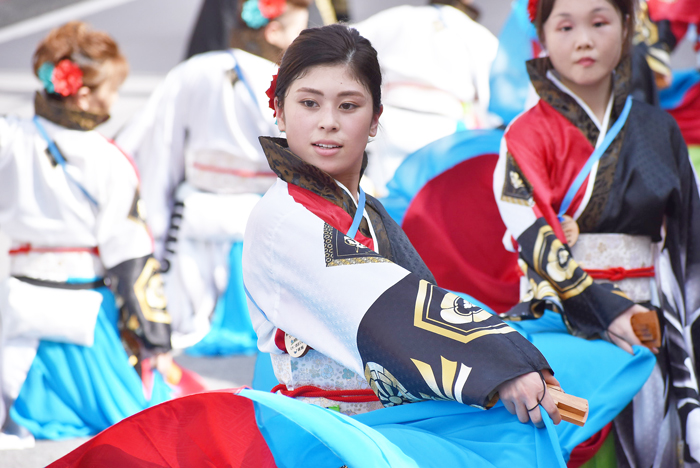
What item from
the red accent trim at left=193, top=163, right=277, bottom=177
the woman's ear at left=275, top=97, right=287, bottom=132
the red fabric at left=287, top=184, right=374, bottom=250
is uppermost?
the woman's ear at left=275, top=97, right=287, bottom=132

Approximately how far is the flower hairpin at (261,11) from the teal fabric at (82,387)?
1.67 metres

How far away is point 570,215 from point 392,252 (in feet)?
2.22

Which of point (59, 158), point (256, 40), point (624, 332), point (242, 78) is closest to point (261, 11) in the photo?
point (256, 40)

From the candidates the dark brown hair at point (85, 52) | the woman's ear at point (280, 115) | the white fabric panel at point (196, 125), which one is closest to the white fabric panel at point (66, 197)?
the dark brown hair at point (85, 52)

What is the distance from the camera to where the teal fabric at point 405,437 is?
1.13m

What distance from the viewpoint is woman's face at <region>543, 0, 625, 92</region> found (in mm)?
1907

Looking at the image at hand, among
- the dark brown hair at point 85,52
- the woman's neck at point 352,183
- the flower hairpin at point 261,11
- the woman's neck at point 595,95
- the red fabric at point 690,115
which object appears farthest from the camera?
the flower hairpin at point 261,11

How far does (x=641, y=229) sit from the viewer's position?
76.4 inches

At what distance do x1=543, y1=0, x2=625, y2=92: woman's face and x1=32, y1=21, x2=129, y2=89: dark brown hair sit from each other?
1.94 m

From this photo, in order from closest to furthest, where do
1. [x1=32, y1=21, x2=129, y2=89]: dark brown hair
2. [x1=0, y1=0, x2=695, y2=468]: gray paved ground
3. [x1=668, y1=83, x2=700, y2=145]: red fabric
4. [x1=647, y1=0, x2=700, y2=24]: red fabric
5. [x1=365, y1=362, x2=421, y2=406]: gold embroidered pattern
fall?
[x1=365, y1=362, x2=421, y2=406]: gold embroidered pattern, [x1=32, y1=21, x2=129, y2=89]: dark brown hair, [x1=668, y1=83, x2=700, y2=145]: red fabric, [x1=647, y1=0, x2=700, y2=24]: red fabric, [x1=0, y1=0, x2=695, y2=468]: gray paved ground

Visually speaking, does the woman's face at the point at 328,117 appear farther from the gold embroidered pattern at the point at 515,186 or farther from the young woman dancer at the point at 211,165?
the young woman dancer at the point at 211,165

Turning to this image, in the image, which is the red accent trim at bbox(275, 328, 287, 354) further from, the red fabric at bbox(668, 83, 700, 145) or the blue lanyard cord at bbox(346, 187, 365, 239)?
the red fabric at bbox(668, 83, 700, 145)

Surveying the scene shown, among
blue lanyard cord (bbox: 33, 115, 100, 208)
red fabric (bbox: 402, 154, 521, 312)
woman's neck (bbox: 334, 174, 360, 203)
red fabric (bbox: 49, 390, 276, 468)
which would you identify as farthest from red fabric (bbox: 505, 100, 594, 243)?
blue lanyard cord (bbox: 33, 115, 100, 208)

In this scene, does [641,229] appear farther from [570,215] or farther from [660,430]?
[660,430]
